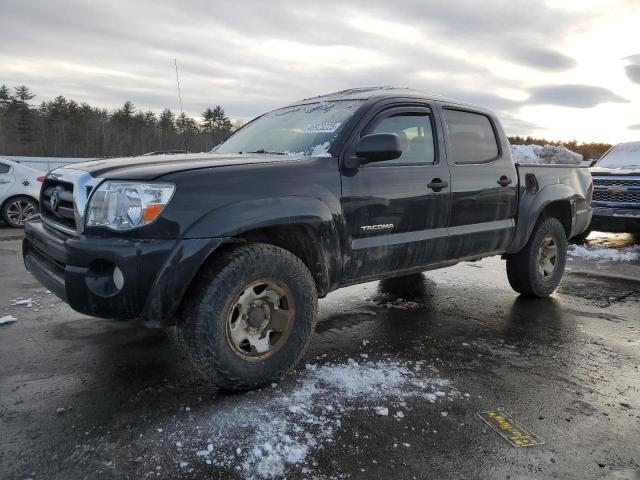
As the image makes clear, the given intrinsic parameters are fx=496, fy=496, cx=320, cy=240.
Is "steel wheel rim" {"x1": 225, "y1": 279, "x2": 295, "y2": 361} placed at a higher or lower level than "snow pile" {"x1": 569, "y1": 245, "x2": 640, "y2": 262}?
higher

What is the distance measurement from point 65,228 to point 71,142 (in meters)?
66.6

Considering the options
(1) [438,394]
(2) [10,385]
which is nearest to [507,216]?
(1) [438,394]

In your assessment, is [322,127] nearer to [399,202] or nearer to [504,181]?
[399,202]

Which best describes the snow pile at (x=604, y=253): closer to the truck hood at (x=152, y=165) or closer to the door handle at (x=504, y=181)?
the door handle at (x=504, y=181)

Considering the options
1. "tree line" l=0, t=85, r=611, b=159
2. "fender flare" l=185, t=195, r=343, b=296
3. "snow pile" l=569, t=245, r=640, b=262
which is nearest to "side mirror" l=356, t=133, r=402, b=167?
"fender flare" l=185, t=195, r=343, b=296

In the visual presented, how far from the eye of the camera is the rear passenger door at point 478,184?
3996mm

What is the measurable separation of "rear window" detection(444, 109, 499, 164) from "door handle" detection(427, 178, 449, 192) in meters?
0.31

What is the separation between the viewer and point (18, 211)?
9.52m

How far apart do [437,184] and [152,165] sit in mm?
2069

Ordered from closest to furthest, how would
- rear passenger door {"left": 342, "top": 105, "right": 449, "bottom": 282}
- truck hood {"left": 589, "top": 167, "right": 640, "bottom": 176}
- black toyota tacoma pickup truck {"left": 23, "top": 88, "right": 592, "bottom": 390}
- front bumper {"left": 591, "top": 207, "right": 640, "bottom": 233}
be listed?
1. black toyota tacoma pickup truck {"left": 23, "top": 88, "right": 592, "bottom": 390}
2. rear passenger door {"left": 342, "top": 105, "right": 449, "bottom": 282}
3. front bumper {"left": 591, "top": 207, "right": 640, "bottom": 233}
4. truck hood {"left": 589, "top": 167, "right": 640, "bottom": 176}

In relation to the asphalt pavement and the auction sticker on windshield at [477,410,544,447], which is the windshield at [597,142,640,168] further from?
the auction sticker on windshield at [477,410,544,447]

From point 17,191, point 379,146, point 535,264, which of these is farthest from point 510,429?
point 17,191

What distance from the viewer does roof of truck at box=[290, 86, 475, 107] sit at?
3.72 metres

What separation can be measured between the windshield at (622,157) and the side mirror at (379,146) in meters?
8.42
